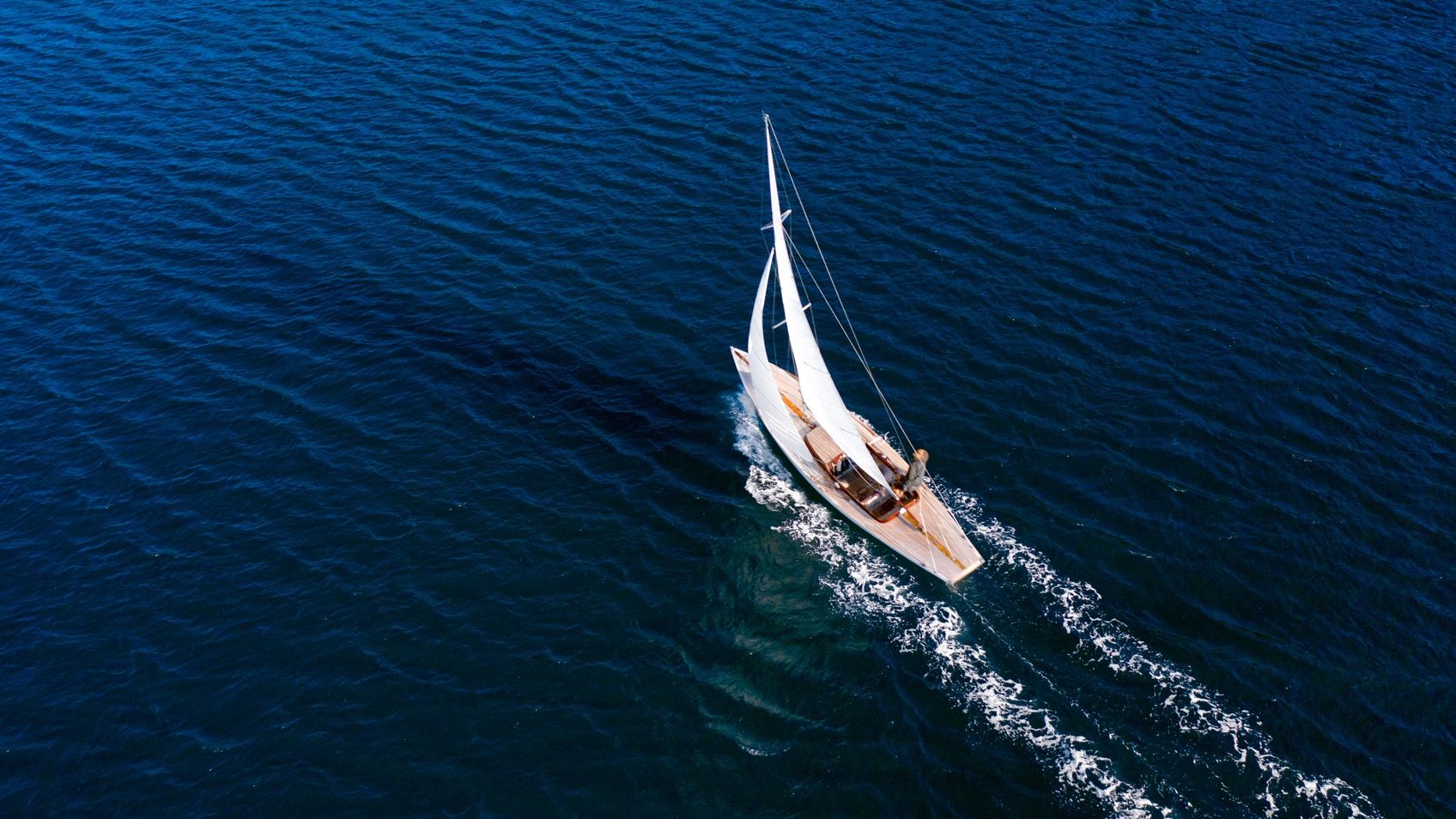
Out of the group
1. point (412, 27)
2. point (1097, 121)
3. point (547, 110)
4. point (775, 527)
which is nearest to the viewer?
point (775, 527)

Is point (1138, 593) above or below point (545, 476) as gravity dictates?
above

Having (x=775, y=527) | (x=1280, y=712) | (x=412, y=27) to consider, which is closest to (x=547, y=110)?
(x=412, y=27)

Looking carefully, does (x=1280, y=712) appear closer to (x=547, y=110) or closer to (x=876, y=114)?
(x=876, y=114)

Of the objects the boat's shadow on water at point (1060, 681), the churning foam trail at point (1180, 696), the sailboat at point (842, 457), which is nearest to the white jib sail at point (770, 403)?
the sailboat at point (842, 457)

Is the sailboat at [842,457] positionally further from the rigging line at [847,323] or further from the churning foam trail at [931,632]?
the churning foam trail at [931,632]

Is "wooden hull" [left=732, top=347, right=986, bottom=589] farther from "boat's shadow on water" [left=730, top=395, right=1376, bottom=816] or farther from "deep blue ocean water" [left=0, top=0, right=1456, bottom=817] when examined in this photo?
"deep blue ocean water" [left=0, top=0, right=1456, bottom=817]
